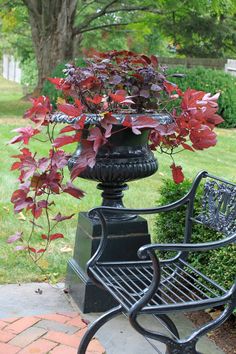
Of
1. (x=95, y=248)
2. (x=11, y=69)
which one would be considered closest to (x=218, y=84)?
(x=95, y=248)

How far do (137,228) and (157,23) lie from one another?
57.5ft

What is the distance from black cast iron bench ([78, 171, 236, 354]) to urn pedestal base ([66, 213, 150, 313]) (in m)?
0.34

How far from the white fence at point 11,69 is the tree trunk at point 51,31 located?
2137 centimetres

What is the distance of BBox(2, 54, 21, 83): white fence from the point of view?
38.7 metres

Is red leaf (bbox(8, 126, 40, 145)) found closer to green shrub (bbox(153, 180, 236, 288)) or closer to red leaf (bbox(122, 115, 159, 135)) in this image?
red leaf (bbox(122, 115, 159, 135))

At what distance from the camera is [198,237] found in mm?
3590

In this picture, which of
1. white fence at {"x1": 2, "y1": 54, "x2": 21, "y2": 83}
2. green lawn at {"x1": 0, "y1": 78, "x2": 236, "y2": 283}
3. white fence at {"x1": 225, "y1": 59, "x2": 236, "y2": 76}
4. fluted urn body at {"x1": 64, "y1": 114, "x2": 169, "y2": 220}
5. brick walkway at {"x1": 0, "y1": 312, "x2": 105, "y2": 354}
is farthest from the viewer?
white fence at {"x1": 2, "y1": 54, "x2": 21, "y2": 83}

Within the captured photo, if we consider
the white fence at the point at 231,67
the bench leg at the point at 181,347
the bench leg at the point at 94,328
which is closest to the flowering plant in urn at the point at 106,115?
the bench leg at the point at 94,328

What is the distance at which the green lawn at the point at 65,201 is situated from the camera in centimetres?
422

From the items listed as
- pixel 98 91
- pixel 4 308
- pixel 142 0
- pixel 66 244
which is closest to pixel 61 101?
pixel 98 91

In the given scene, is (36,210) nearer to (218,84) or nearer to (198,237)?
(198,237)

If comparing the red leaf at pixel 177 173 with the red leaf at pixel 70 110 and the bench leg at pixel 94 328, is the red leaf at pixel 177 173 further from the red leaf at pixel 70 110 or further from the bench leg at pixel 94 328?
the bench leg at pixel 94 328

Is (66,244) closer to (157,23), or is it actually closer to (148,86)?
(148,86)

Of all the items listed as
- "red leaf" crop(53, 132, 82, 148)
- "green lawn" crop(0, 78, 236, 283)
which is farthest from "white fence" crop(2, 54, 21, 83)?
"red leaf" crop(53, 132, 82, 148)
